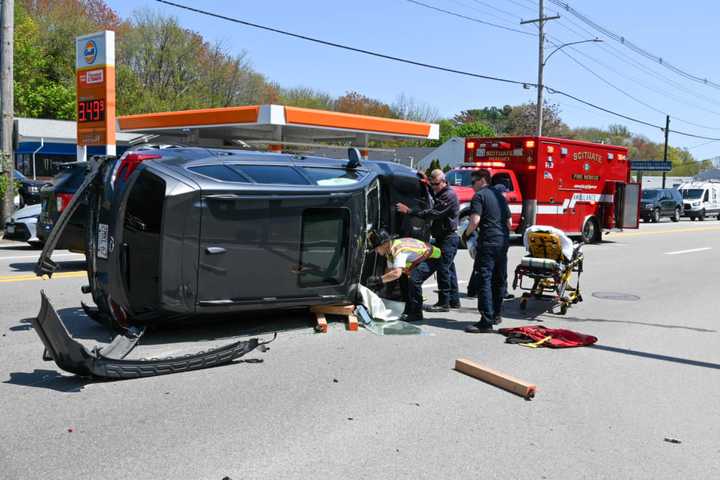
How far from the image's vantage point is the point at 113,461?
4113 millimetres

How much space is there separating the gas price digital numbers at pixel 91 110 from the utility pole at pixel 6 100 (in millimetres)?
1638

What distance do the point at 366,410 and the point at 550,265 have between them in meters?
4.72

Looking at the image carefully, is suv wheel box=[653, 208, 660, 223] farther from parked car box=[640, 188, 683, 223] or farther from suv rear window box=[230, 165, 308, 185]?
suv rear window box=[230, 165, 308, 185]

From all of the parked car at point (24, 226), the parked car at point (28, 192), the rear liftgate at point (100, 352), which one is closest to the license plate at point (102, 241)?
the rear liftgate at point (100, 352)

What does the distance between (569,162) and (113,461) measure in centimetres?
1722

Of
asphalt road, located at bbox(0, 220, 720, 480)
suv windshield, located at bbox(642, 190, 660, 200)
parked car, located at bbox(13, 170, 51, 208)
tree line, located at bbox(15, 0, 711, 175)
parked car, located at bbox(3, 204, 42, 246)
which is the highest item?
tree line, located at bbox(15, 0, 711, 175)

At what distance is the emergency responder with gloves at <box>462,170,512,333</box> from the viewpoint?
7949 mm

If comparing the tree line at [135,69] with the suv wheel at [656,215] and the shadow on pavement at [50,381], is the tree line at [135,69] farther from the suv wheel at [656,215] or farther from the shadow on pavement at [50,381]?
the shadow on pavement at [50,381]

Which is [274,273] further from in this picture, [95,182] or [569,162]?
[569,162]

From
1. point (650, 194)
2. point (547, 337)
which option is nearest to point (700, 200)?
point (650, 194)

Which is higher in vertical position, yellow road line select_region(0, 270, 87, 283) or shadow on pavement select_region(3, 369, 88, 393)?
yellow road line select_region(0, 270, 87, 283)

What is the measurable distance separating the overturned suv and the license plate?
10 mm

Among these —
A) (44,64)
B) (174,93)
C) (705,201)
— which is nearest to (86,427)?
(705,201)

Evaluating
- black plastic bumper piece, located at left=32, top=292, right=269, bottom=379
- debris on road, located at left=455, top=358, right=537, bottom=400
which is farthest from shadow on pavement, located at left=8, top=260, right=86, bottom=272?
debris on road, located at left=455, top=358, right=537, bottom=400
